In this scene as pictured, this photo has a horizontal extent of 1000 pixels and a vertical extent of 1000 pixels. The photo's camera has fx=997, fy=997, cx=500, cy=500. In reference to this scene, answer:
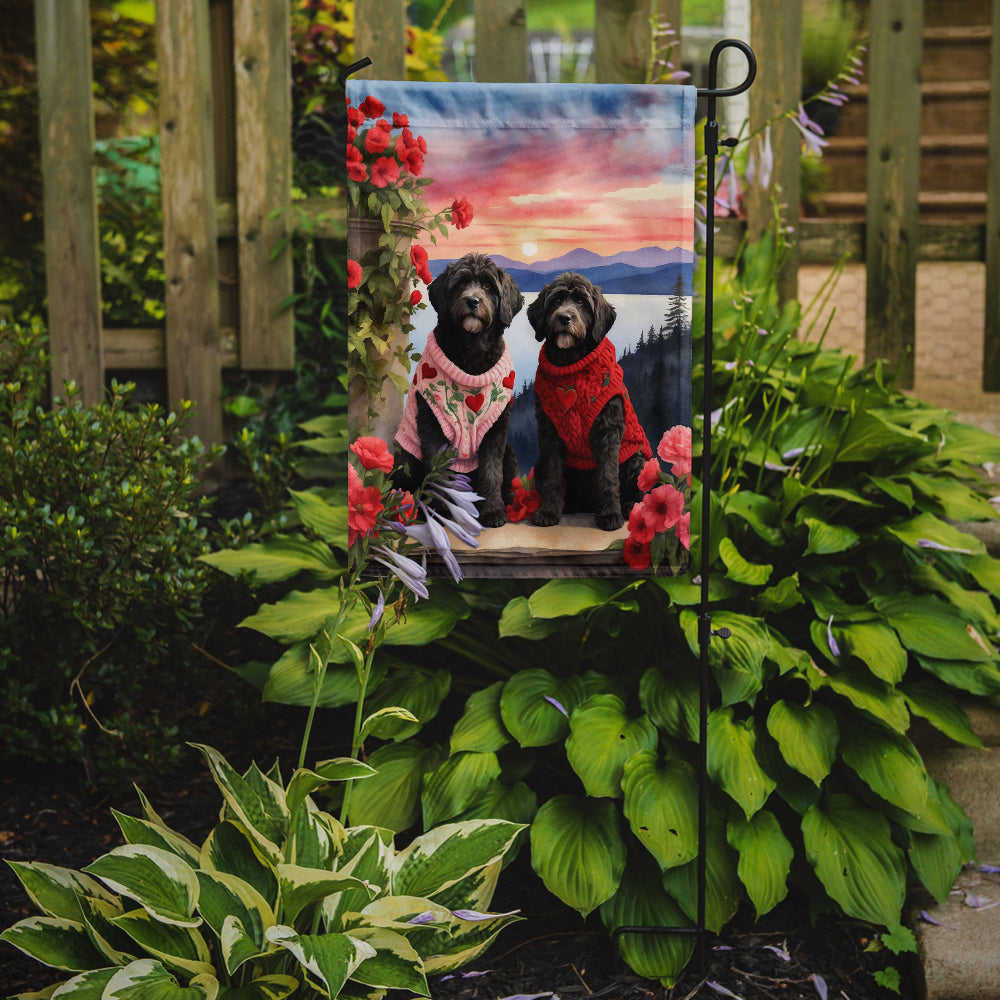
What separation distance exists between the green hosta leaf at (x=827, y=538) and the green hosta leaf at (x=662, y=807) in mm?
579

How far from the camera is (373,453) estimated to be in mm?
1856

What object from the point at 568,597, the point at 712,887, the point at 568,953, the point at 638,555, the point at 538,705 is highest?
the point at 638,555

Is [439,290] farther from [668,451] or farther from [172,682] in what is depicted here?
[172,682]

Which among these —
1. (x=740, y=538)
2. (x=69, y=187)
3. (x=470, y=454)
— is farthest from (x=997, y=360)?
(x=69, y=187)

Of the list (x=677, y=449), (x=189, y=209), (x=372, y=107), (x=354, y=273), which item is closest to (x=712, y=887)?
(x=677, y=449)

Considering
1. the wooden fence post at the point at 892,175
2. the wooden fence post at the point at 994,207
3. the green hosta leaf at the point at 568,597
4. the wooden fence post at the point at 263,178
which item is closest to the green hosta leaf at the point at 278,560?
the green hosta leaf at the point at 568,597

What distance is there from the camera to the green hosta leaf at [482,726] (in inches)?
81.6

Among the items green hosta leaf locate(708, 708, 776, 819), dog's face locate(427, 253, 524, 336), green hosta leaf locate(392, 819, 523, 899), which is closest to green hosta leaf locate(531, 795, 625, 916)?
green hosta leaf locate(392, 819, 523, 899)

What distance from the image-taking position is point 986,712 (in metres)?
2.38

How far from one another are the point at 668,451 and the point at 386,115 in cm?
82

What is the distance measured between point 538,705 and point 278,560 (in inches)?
31.9

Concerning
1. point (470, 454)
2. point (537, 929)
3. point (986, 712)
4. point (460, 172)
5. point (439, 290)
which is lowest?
point (537, 929)

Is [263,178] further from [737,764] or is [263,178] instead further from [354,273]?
[737,764]

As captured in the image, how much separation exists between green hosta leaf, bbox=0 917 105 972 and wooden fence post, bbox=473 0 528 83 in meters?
2.64
